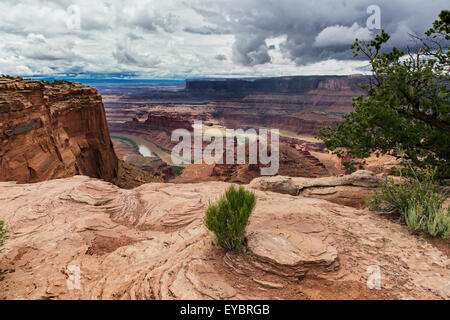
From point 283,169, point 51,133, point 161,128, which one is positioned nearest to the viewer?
point 51,133

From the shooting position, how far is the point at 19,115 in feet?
54.4

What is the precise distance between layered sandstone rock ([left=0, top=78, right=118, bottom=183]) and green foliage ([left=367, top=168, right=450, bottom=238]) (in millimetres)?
20143

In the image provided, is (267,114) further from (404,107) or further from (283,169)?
(404,107)

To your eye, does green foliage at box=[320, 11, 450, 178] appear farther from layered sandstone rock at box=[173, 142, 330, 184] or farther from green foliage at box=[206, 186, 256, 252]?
layered sandstone rock at box=[173, 142, 330, 184]

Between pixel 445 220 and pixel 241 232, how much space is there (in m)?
4.21

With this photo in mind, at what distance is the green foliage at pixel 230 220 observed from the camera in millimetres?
4070

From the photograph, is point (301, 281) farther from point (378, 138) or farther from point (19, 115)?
point (19, 115)

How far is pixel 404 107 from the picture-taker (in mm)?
9383

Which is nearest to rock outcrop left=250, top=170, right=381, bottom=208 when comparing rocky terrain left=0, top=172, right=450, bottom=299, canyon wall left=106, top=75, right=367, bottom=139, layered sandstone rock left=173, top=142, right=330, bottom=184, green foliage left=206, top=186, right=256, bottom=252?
rocky terrain left=0, top=172, right=450, bottom=299

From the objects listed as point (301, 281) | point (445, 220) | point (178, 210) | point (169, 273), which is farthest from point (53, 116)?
point (445, 220)

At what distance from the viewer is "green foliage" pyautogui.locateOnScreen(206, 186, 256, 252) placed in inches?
160

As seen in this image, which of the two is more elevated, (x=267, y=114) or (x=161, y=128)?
(x=267, y=114)

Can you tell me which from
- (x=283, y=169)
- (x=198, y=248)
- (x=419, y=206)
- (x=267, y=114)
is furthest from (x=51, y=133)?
(x=267, y=114)

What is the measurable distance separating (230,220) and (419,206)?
169 inches
